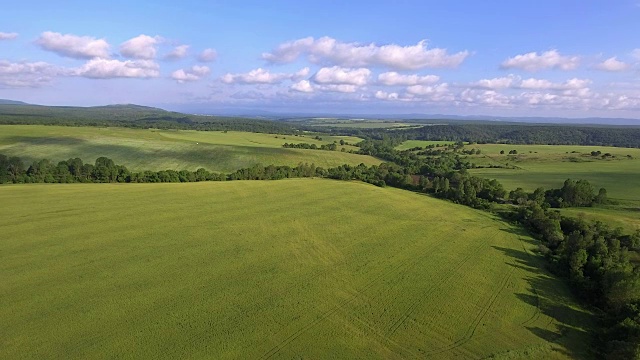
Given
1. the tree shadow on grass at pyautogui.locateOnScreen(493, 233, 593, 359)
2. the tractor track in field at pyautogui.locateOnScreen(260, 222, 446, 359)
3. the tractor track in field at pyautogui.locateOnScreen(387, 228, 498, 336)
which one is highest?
the tractor track in field at pyautogui.locateOnScreen(260, 222, 446, 359)

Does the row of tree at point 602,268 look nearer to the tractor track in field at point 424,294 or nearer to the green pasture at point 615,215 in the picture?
the green pasture at point 615,215

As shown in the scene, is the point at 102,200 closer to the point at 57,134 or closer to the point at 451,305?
the point at 451,305

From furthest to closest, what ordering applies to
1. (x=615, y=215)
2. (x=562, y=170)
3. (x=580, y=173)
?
(x=562, y=170) < (x=580, y=173) < (x=615, y=215)

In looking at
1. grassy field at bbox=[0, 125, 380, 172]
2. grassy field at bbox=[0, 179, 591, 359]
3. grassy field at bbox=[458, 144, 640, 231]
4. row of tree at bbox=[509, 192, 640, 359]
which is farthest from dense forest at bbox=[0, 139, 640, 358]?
grassy field at bbox=[0, 125, 380, 172]

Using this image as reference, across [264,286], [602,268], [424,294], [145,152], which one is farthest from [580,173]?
[145,152]

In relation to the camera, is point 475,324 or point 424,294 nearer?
point 475,324

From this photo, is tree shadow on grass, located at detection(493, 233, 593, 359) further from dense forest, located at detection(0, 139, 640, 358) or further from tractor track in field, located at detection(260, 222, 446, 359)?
tractor track in field, located at detection(260, 222, 446, 359)

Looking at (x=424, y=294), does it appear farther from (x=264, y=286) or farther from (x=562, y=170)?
(x=562, y=170)
